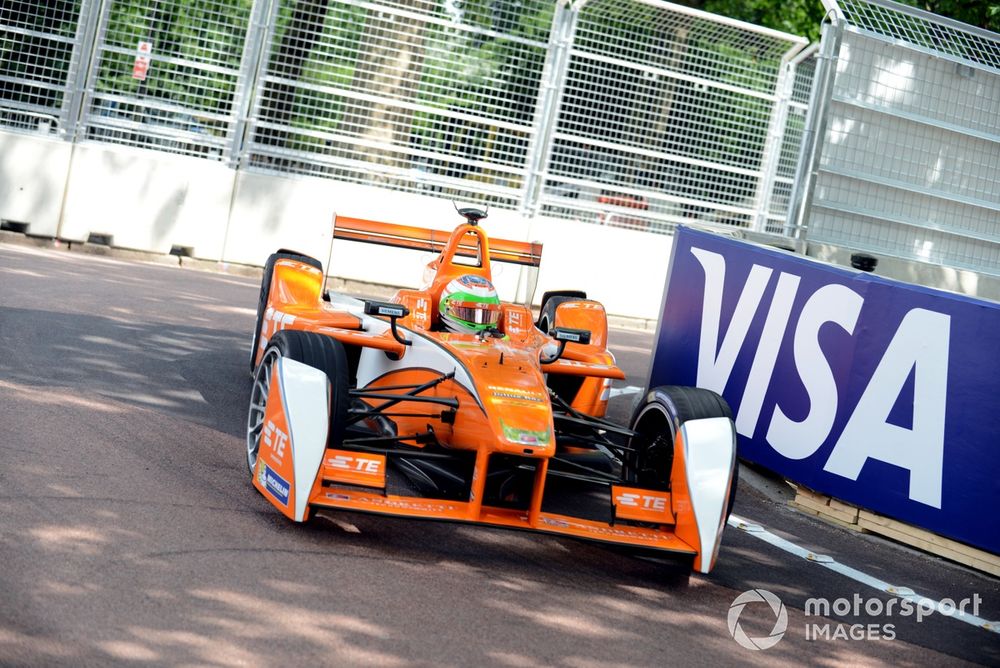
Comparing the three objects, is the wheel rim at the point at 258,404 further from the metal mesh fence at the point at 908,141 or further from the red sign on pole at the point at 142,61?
the red sign on pole at the point at 142,61

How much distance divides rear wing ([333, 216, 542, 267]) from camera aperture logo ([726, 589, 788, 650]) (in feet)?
10.9

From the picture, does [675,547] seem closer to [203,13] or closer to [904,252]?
[904,252]

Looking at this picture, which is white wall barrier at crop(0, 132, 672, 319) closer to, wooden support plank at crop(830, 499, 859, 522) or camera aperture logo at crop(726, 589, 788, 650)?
wooden support plank at crop(830, 499, 859, 522)

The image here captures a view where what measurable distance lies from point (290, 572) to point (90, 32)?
927cm

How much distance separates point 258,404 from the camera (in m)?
6.35

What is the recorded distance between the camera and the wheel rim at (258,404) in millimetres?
6203

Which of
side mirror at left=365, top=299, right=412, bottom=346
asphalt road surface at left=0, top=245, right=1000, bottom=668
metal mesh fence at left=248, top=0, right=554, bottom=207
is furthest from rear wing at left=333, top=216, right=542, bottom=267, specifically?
metal mesh fence at left=248, top=0, right=554, bottom=207

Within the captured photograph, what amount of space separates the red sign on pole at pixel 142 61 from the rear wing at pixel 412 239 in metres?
5.51

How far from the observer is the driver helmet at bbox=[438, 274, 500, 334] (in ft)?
23.3

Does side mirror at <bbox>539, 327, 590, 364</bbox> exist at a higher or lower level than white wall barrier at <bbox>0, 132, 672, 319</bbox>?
lower

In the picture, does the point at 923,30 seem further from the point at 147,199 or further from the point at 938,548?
the point at 147,199

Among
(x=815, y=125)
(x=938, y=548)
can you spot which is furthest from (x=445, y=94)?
(x=938, y=548)

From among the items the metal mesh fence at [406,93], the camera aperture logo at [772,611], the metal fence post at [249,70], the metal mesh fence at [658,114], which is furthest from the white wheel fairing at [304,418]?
the metal mesh fence at [658,114]

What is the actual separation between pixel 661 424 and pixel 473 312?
4.42ft
